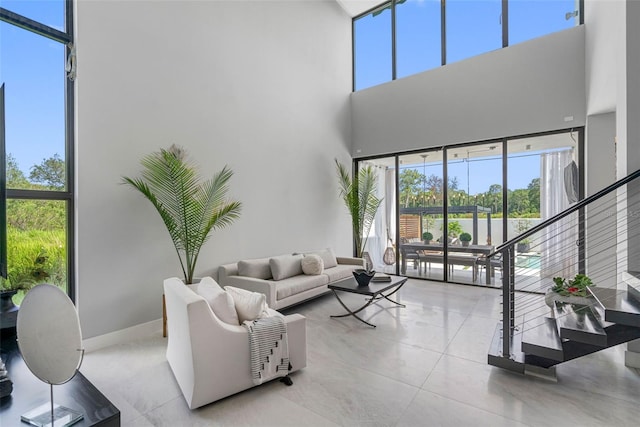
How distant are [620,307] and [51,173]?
5.03 metres

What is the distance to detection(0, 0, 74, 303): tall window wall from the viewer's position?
2709 millimetres

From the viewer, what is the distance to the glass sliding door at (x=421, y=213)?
600 centimetres

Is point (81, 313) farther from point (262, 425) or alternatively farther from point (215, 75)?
point (215, 75)

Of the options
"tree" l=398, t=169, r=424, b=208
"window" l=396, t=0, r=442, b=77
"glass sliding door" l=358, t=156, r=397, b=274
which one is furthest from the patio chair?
"window" l=396, t=0, r=442, b=77

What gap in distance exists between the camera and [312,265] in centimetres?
472

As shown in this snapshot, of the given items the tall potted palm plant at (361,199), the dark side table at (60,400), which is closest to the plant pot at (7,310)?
the dark side table at (60,400)

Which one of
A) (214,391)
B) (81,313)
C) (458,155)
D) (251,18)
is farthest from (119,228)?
(458,155)

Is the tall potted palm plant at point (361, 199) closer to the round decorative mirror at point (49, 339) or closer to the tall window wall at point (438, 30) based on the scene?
the tall window wall at point (438, 30)

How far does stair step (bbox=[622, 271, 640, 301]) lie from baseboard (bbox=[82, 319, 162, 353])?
460 centimetres

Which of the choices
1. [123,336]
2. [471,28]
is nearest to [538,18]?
[471,28]

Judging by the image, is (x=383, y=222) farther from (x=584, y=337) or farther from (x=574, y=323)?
(x=584, y=337)

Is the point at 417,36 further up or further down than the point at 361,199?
further up

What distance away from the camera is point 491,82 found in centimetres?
546

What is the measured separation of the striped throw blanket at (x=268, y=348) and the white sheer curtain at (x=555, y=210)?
4.66 meters
